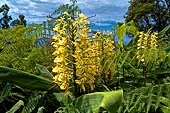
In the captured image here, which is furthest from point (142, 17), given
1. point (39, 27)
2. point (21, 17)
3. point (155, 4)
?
point (39, 27)

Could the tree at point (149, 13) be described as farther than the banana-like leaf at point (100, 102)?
Yes

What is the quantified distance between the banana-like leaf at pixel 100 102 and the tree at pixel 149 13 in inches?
664

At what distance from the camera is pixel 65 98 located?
3.77ft

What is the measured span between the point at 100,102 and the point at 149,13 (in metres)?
18.2

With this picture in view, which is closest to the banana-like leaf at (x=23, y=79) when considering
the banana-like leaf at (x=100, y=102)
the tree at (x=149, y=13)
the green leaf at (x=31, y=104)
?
the green leaf at (x=31, y=104)

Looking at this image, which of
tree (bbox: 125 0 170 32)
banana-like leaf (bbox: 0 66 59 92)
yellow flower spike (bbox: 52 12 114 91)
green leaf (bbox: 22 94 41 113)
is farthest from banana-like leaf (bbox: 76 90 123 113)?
tree (bbox: 125 0 170 32)

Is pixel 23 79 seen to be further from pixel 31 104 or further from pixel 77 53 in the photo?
pixel 77 53

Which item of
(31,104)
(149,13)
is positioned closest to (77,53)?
(31,104)

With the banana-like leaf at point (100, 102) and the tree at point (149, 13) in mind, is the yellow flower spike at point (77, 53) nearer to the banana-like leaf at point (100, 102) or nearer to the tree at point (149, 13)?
the banana-like leaf at point (100, 102)

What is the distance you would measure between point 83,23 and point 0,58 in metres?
0.81

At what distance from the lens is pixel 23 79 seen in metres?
1.17

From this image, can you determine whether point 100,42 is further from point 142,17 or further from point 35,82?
point 142,17

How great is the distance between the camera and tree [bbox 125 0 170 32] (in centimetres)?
1667

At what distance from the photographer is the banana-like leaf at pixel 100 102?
798 millimetres
